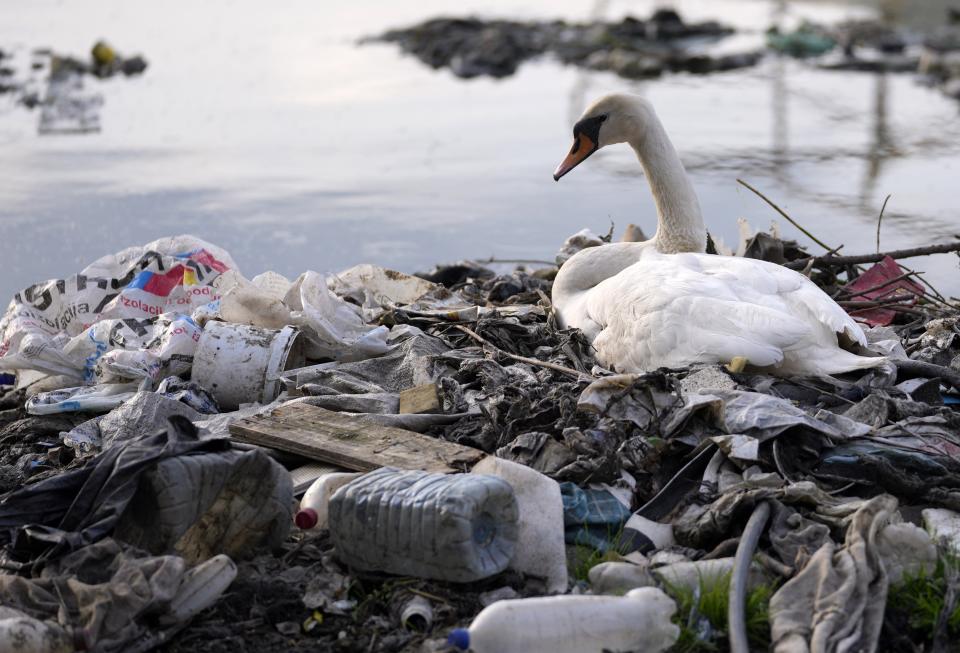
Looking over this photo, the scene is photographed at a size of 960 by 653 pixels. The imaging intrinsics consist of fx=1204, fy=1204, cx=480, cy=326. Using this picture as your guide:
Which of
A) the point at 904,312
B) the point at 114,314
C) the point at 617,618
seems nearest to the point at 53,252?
the point at 114,314

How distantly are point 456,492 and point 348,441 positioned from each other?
99 centimetres

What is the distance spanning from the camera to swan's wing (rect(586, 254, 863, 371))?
15.4ft

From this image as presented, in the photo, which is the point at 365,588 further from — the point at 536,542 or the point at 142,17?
the point at 142,17

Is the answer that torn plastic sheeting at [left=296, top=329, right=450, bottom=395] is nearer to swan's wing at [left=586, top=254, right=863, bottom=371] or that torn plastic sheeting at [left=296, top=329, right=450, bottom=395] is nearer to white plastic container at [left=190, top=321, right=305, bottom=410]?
white plastic container at [left=190, top=321, right=305, bottom=410]

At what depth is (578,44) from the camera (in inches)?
746

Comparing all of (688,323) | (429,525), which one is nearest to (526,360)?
(688,323)

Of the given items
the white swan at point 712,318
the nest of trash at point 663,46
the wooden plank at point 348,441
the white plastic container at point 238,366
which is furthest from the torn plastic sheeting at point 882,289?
the nest of trash at point 663,46

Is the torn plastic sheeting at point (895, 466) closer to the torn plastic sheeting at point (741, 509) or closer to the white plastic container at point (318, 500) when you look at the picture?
the torn plastic sheeting at point (741, 509)

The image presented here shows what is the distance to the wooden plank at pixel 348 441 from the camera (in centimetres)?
411

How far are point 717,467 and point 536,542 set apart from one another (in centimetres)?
83

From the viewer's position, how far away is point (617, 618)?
3154mm

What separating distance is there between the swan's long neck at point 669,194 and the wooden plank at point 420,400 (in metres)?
2.02

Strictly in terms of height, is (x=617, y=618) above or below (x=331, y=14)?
below

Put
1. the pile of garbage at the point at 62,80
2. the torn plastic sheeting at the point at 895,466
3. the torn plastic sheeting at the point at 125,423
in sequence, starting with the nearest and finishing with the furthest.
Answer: the torn plastic sheeting at the point at 895,466 < the torn plastic sheeting at the point at 125,423 < the pile of garbage at the point at 62,80
